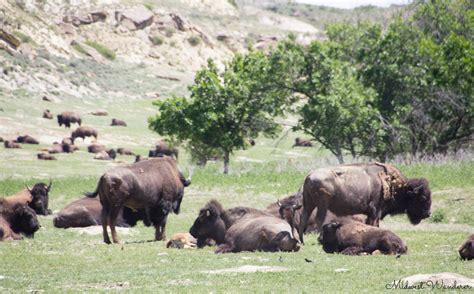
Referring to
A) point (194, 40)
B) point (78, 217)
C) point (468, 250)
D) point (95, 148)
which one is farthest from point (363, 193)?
point (194, 40)

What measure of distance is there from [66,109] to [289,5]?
433ft

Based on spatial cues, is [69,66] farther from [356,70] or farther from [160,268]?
Result: [160,268]

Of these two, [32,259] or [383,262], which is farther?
[32,259]

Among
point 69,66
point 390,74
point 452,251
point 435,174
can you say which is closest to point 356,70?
point 390,74

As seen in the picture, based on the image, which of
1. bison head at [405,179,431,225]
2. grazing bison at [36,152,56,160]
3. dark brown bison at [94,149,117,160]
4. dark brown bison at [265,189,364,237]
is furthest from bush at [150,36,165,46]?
bison head at [405,179,431,225]

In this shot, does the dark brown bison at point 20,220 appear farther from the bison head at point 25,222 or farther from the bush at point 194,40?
the bush at point 194,40

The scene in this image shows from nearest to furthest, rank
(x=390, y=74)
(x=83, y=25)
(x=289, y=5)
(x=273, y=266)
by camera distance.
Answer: (x=273, y=266), (x=390, y=74), (x=83, y=25), (x=289, y=5)

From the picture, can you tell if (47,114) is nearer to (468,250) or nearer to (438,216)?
(438,216)

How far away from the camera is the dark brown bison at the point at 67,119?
62688 mm

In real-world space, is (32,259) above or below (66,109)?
above

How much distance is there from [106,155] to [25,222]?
3022 centimetres

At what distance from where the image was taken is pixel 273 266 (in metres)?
14.9

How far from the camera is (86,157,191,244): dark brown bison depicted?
20.9 meters

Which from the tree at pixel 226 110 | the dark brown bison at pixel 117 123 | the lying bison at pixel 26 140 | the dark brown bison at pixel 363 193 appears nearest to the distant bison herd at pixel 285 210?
the dark brown bison at pixel 363 193
